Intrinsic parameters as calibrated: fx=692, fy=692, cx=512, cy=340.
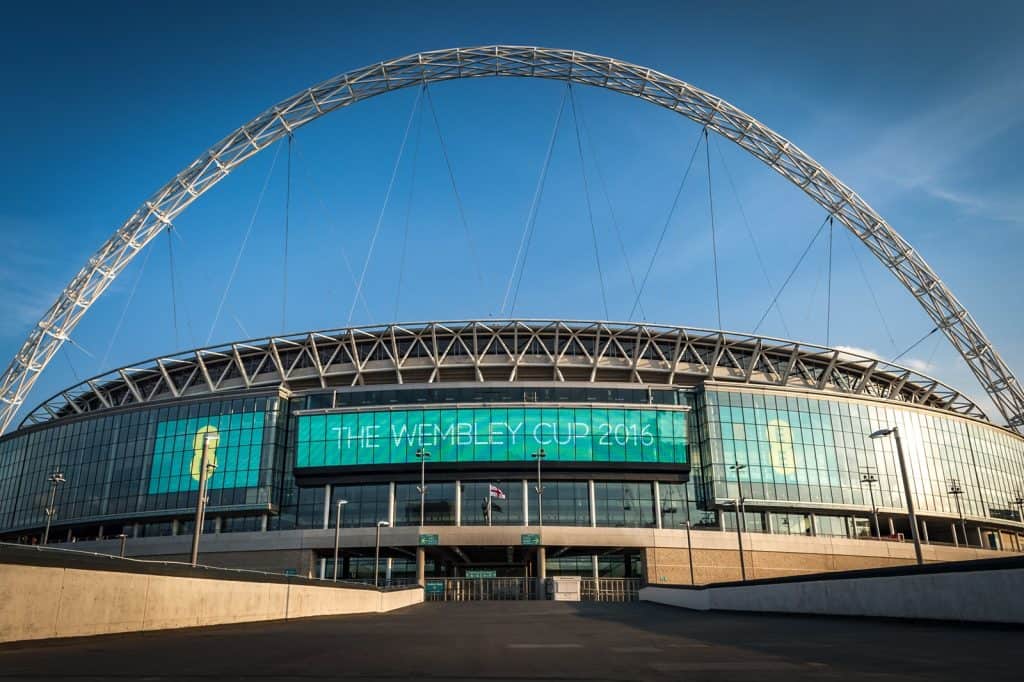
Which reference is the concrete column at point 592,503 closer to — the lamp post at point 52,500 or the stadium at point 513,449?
the stadium at point 513,449

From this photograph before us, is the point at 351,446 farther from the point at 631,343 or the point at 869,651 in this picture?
the point at 869,651

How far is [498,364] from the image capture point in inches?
3162

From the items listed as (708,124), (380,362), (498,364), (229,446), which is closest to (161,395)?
(229,446)

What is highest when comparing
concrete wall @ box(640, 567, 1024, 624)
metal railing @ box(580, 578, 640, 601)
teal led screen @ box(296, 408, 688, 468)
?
teal led screen @ box(296, 408, 688, 468)

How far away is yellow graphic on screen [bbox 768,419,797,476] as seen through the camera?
73.4 m

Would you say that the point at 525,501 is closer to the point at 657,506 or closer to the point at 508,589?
the point at 508,589

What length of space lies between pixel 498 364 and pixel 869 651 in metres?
70.2

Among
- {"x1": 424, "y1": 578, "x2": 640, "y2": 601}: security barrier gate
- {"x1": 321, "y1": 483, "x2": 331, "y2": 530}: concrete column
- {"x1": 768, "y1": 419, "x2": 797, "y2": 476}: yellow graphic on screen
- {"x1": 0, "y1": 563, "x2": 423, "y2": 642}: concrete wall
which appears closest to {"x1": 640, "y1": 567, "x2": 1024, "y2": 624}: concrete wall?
{"x1": 0, "y1": 563, "x2": 423, "y2": 642}: concrete wall

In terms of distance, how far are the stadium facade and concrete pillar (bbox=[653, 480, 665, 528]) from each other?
227mm

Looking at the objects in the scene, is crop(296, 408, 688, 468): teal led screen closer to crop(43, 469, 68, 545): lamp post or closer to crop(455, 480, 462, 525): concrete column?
crop(455, 480, 462, 525): concrete column

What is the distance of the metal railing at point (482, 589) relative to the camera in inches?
2357

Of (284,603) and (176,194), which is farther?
(176,194)

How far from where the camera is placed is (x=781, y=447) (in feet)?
244

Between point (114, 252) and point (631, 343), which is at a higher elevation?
point (114, 252)
